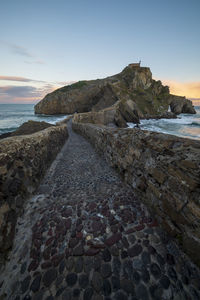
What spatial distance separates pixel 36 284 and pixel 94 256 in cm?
82

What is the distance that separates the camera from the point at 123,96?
45.7 metres

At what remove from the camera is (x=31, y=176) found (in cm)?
342

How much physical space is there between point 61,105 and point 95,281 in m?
63.7

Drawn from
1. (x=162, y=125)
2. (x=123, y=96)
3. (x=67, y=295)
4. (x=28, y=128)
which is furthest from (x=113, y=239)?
(x=123, y=96)

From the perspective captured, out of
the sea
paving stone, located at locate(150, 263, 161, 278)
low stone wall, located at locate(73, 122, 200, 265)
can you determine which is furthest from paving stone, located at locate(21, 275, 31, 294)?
the sea

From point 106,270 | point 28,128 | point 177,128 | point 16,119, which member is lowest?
point 177,128

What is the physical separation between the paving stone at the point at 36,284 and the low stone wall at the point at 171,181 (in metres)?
2.11

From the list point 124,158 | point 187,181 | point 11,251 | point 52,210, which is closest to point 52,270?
point 11,251

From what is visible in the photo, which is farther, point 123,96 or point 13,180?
point 123,96

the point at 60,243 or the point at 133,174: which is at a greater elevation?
the point at 133,174

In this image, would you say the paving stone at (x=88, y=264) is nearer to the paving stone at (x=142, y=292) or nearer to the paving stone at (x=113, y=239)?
the paving stone at (x=113, y=239)

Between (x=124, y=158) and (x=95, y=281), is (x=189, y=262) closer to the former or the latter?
(x=95, y=281)

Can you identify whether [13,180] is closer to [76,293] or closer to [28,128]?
[76,293]

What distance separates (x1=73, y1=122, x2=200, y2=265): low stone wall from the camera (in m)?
1.67
